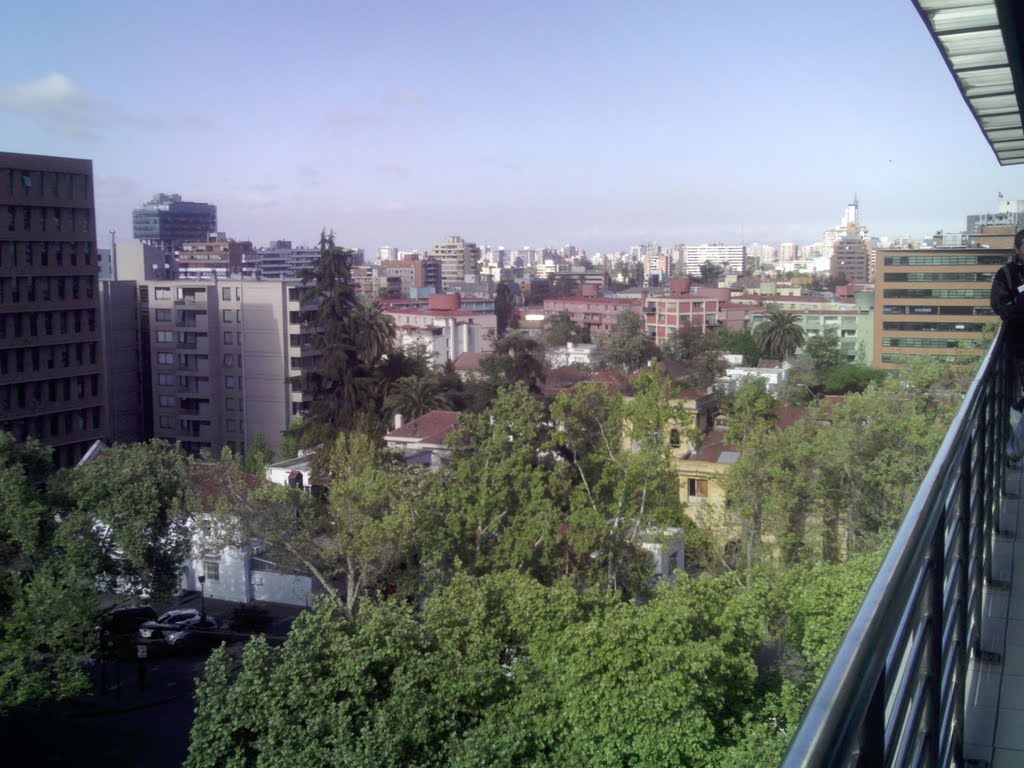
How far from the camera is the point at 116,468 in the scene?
431 inches

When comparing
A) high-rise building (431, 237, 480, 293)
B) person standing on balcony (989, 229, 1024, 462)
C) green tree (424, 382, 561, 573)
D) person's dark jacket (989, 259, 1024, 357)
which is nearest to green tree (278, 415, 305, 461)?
green tree (424, 382, 561, 573)

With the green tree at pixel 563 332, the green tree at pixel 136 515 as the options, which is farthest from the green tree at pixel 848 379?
the green tree at pixel 136 515

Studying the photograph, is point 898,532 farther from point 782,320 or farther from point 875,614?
point 782,320

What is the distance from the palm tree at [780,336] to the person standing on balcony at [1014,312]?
3152 centimetres

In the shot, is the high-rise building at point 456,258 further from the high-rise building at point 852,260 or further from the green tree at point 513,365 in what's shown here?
the green tree at point 513,365

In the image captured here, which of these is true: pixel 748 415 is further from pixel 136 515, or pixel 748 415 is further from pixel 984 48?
pixel 984 48

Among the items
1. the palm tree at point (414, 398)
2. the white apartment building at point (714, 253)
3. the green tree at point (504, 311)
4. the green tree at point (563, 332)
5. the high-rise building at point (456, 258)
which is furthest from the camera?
the white apartment building at point (714, 253)

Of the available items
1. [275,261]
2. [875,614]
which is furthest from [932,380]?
[275,261]

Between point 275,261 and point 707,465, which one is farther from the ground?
A: point 275,261

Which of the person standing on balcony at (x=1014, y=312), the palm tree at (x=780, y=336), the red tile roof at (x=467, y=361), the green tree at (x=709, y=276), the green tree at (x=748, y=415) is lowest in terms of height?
the red tile roof at (x=467, y=361)

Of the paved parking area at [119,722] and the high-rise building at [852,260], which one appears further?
the high-rise building at [852,260]

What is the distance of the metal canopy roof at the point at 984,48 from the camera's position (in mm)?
2158

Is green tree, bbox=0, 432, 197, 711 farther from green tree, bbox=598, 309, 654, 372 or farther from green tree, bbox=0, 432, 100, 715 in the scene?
green tree, bbox=598, 309, 654, 372

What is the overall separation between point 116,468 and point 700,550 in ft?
22.4
